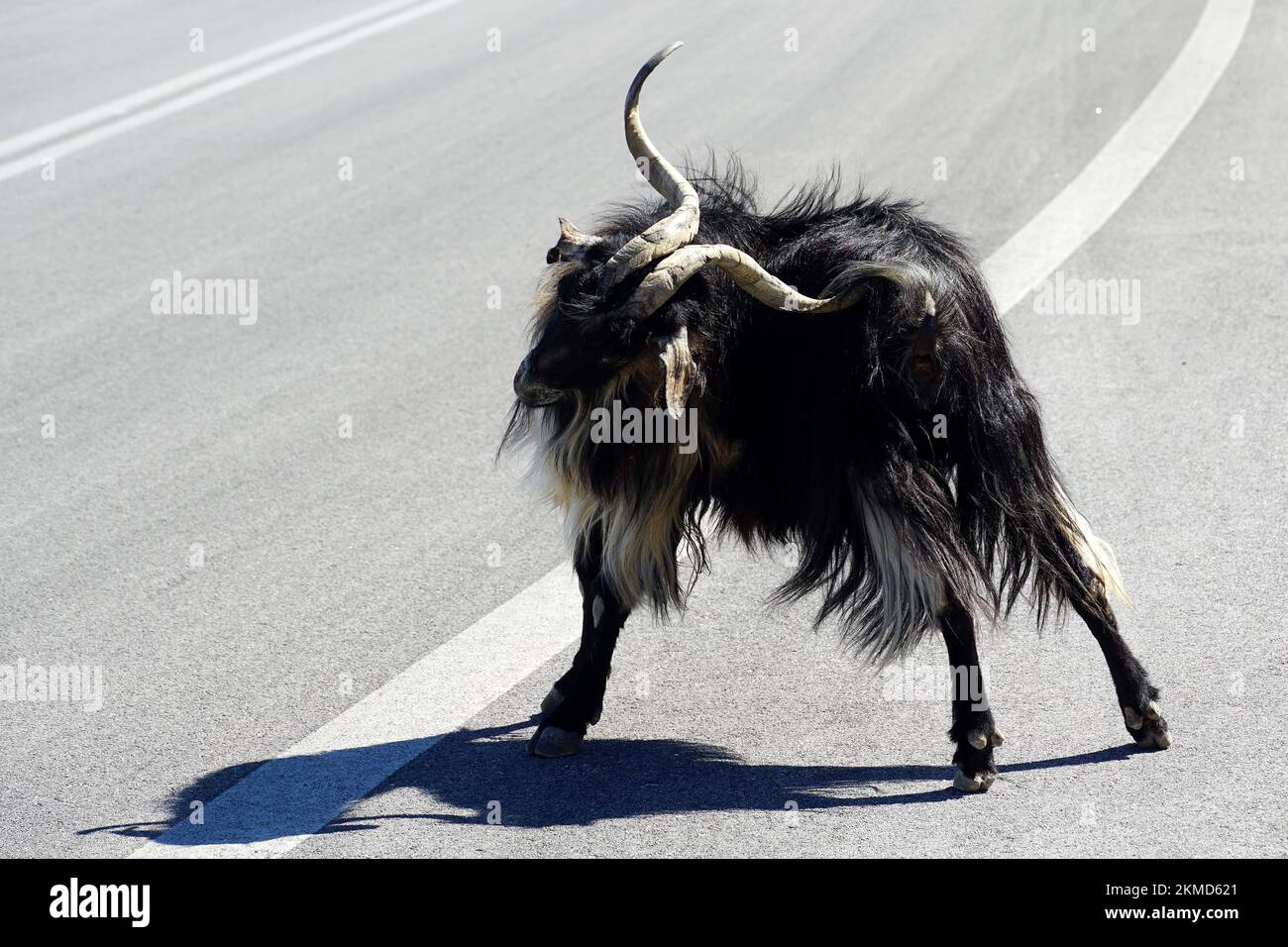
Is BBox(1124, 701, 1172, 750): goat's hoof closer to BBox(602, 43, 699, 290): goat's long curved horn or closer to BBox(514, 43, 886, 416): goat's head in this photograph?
BBox(514, 43, 886, 416): goat's head

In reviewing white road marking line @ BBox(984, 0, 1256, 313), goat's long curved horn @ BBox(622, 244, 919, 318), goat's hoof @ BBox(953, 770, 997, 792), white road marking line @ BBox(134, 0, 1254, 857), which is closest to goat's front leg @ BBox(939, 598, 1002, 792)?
goat's hoof @ BBox(953, 770, 997, 792)

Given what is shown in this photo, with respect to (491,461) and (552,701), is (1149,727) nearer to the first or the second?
(552,701)

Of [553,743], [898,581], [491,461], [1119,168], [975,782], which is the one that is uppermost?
[1119,168]

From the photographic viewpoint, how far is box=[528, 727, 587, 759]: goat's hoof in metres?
4.98

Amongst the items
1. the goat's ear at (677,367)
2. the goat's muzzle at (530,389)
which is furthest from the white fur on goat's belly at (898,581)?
the goat's muzzle at (530,389)

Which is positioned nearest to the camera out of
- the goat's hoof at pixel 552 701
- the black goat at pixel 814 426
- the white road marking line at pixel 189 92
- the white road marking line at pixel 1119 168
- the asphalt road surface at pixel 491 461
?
the black goat at pixel 814 426

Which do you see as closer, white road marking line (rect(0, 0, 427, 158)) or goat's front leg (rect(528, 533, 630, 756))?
goat's front leg (rect(528, 533, 630, 756))

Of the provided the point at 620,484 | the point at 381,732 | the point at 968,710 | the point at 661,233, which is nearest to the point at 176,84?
the point at 381,732

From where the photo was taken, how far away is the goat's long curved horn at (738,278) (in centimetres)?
427

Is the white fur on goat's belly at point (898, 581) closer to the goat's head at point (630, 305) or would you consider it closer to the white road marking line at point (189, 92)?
the goat's head at point (630, 305)

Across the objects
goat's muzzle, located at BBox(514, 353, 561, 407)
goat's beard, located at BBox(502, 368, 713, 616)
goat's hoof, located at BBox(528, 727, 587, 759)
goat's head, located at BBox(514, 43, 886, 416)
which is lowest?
goat's hoof, located at BBox(528, 727, 587, 759)

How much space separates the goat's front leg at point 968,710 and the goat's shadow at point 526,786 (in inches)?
3.9

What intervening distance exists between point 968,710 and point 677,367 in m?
1.48

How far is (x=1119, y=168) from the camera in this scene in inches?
404
